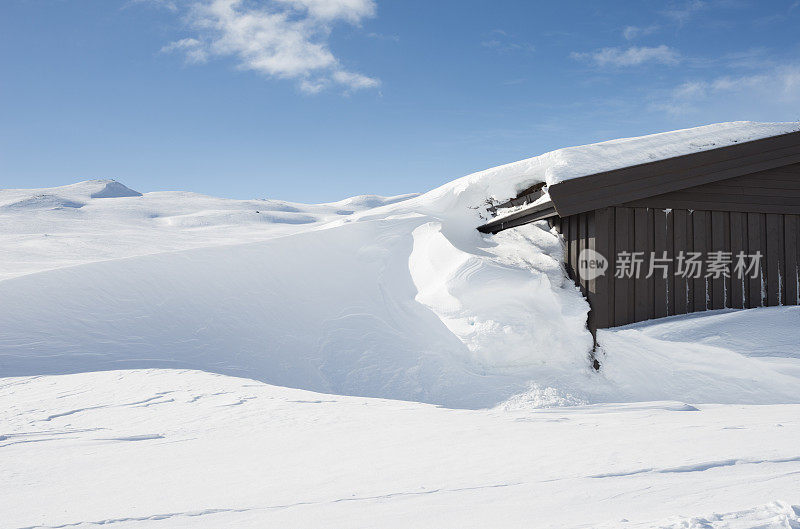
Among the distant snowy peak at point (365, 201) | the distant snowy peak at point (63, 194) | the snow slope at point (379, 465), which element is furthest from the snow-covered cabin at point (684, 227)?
the distant snowy peak at point (63, 194)

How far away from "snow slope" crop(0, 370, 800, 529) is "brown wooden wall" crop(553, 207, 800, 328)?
2136 millimetres

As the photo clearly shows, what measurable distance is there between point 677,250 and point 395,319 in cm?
402

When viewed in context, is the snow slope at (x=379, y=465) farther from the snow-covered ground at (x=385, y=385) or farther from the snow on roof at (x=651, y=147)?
the snow on roof at (x=651, y=147)

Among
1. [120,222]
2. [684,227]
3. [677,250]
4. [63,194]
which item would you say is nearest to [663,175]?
[684,227]

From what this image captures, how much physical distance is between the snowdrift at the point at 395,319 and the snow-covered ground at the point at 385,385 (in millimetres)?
A: 32

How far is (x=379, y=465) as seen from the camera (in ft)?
9.68

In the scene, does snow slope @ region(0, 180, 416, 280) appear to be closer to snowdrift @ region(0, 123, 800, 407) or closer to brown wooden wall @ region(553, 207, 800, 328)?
snowdrift @ region(0, 123, 800, 407)

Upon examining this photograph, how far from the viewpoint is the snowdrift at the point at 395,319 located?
19.8 feet

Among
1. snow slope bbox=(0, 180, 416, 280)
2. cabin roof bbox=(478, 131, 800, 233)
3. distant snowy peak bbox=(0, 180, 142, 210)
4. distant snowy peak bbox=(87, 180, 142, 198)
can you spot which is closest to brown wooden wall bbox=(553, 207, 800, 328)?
cabin roof bbox=(478, 131, 800, 233)

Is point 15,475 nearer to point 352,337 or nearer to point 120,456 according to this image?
point 120,456

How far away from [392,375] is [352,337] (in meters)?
0.95

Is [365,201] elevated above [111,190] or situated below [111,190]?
below

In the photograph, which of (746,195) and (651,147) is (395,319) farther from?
(746,195)

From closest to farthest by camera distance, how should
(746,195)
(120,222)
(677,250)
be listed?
(677,250), (746,195), (120,222)
